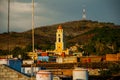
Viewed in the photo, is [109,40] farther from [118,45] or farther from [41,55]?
[41,55]

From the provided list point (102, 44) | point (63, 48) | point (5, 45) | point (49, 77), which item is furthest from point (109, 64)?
point (5, 45)

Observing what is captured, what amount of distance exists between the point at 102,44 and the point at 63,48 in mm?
17397

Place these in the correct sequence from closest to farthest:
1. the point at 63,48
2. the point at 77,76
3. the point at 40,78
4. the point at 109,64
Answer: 1. the point at 40,78
2. the point at 77,76
3. the point at 109,64
4. the point at 63,48

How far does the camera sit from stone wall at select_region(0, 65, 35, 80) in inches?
904

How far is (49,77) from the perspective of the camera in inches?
757

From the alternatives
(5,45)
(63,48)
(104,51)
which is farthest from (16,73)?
(5,45)

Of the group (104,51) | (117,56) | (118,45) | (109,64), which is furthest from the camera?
(118,45)

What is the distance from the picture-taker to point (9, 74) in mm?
23047

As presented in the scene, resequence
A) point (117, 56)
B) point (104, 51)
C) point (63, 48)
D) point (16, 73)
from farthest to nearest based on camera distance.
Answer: point (63, 48) < point (104, 51) < point (117, 56) < point (16, 73)

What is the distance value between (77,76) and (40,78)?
8.09 ft

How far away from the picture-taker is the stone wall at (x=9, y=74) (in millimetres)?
22967

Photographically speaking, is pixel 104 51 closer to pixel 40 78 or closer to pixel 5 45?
pixel 40 78

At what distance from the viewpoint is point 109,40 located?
104188 mm

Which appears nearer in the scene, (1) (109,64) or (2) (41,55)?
(1) (109,64)
